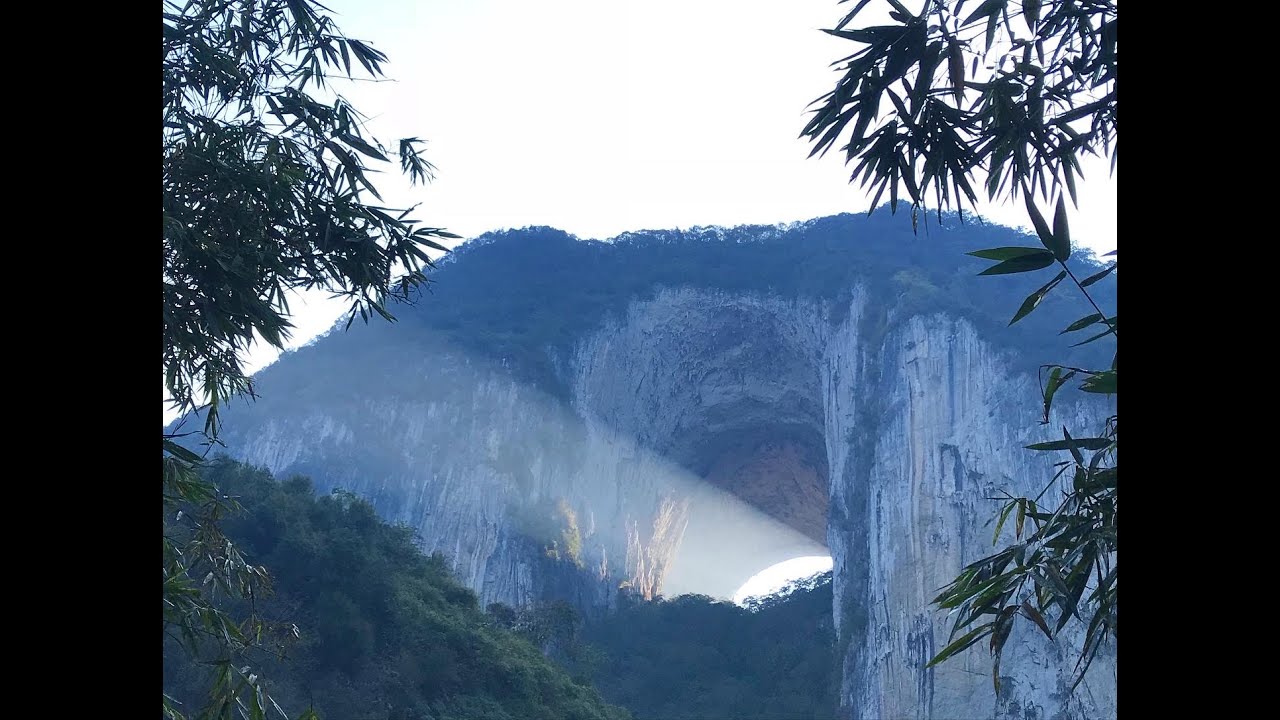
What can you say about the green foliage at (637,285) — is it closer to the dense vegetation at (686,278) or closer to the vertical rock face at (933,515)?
the dense vegetation at (686,278)

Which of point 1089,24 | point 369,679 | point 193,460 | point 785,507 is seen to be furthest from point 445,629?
point 785,507

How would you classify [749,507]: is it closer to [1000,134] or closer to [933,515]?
[933,515]

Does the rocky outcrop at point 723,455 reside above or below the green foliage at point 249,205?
below

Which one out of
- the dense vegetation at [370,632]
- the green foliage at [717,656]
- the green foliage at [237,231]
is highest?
the green foliage at [237,231]

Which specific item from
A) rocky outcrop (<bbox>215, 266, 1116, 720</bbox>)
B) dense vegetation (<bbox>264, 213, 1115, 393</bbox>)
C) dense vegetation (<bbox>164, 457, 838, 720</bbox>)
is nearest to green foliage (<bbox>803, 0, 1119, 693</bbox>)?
dense vegetation (<bbox>164, 457, 838, 720</bbox>)

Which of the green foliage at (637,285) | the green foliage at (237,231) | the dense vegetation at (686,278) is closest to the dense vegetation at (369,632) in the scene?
the green foliage at (237,231)
